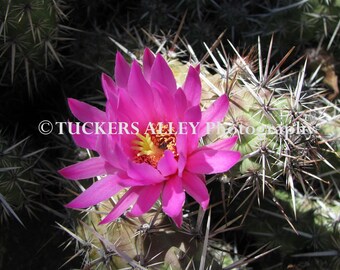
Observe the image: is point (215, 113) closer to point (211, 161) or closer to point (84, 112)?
point (211, 161)

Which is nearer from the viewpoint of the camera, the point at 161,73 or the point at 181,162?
the point at 181,162

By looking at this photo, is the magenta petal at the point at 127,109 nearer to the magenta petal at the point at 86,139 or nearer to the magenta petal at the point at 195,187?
the magenta petal at the point at 86,139

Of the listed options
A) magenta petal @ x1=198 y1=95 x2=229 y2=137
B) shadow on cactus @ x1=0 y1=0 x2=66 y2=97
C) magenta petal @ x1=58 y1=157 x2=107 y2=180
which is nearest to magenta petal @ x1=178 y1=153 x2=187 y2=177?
magenta petal @ x1=198 y1=95 x2=229 y2=137

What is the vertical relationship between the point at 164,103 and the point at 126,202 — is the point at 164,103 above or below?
above

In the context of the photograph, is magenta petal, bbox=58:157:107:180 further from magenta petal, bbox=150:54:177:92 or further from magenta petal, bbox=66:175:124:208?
magenta petal, bbox=150:54:177:92

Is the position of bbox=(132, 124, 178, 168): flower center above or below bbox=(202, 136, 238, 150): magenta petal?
below

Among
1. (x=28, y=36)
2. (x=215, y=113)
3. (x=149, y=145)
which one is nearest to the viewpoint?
(x=215, y=113)

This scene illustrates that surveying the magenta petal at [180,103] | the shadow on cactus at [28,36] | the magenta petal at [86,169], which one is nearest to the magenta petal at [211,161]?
the magenta petal at [180,103]

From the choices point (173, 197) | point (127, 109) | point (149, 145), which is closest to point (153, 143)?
point (149, 145)
